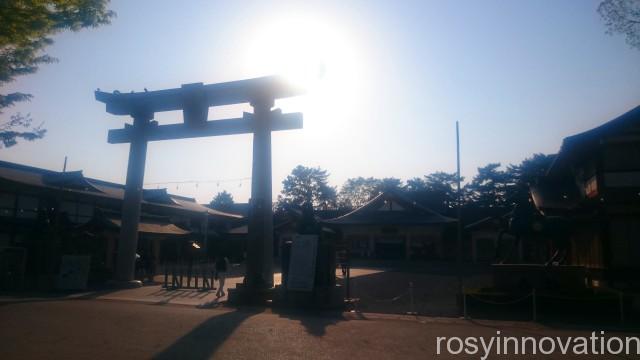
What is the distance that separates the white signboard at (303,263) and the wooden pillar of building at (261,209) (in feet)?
5.60

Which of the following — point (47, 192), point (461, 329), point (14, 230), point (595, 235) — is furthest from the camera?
point (14, 230)

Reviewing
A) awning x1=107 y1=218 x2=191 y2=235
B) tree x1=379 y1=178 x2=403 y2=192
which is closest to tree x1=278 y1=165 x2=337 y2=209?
tree x1=379 y1=178 x2=403 y2=192

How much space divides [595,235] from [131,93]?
19.6 metres

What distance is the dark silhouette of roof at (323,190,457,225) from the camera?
4009 cm

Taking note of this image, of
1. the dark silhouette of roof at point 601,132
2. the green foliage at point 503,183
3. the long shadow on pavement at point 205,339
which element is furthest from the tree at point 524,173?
the long shadow on pavement at point 205,339

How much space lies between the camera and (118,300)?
15508 mm

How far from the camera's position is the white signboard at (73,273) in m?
18.0

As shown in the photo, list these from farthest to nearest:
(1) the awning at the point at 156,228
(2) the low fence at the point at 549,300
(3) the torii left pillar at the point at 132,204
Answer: (1) the awning at the point at 156,228 < (3) the torii left pillar at the point at 132,204 < (2) the low fence at the point at 549,300

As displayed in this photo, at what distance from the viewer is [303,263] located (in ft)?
46.5

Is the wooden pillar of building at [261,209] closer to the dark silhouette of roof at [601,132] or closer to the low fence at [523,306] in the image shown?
the low fence at [523,306]

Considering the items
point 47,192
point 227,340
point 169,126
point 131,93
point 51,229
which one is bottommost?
point 227,340

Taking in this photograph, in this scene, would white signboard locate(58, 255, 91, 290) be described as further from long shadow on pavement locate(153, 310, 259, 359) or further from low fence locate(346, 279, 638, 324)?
low fence locate(346, 279, 638, 324)

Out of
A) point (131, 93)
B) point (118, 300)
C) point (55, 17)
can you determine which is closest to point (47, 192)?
point (131, 93)

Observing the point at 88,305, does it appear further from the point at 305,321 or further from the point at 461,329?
the point at 461,329
